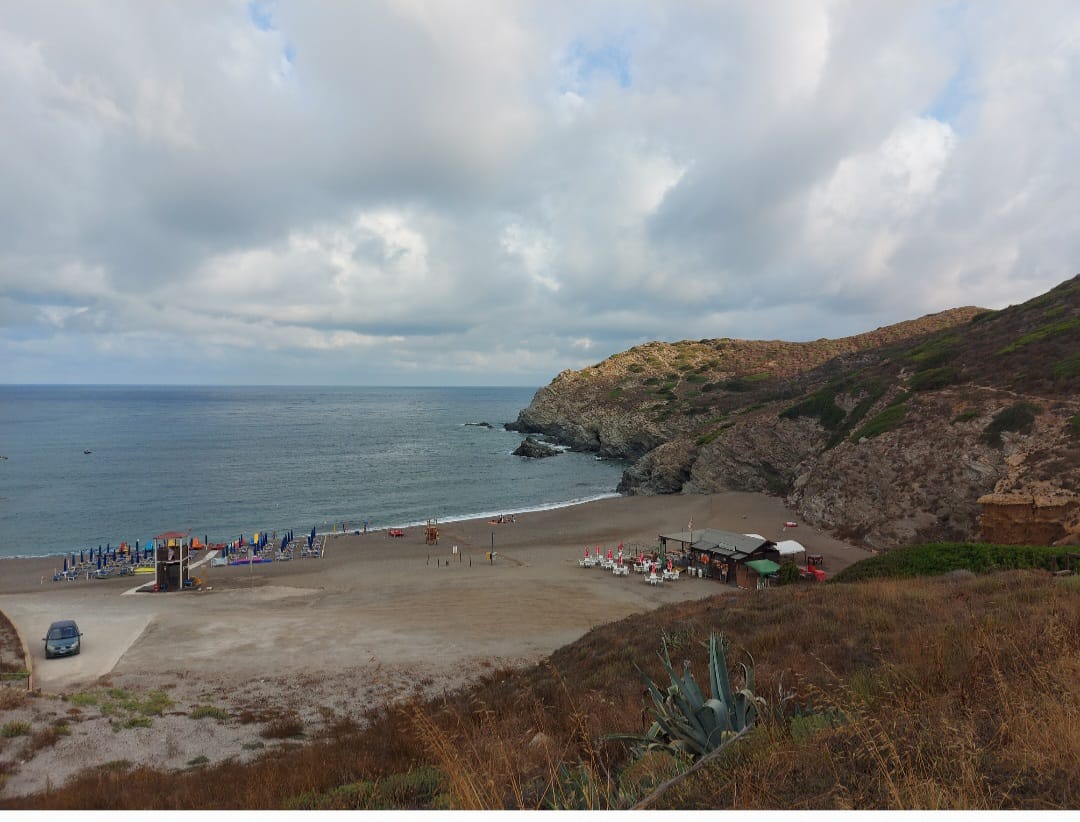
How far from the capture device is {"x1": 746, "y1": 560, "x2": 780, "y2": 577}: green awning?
80.0ft

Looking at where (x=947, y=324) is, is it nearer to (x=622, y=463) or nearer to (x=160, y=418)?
(x=622, y=463)

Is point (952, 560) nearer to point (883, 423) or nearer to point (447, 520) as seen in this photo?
point (883, 423)

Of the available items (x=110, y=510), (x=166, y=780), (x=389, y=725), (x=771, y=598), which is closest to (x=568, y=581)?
(x=771, y=598)

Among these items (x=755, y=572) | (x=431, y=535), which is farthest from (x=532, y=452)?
(x=755, y=572)

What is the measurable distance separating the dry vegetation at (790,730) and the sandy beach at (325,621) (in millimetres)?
2225

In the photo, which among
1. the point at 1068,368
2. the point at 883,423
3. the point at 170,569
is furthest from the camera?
the point at 883,423

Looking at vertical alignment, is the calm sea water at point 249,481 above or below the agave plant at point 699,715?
below

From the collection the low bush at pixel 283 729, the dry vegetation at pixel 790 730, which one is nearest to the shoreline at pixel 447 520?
the low bush at pixel 283 729

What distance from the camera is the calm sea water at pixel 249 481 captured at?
41312 mm

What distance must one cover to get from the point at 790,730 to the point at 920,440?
33.7m

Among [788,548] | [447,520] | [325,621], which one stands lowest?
[447,520]

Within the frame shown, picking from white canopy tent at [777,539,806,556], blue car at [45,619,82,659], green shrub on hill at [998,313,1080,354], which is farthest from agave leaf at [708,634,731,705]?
green shrub on hill at [998,313,1080,354]

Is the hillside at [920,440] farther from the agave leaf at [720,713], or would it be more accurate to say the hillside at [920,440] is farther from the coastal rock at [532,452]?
the agave leaf at [720,713]

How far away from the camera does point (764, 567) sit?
2455cm
